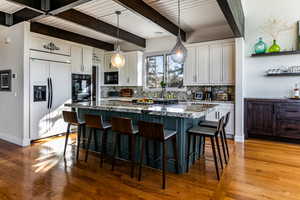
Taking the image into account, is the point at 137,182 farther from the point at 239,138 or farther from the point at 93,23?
the point at 93,23

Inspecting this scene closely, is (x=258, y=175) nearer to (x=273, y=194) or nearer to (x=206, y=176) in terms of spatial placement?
(x=273, y=194)

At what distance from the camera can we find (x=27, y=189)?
234cm

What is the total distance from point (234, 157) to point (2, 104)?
5445 mm

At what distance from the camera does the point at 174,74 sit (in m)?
5.86

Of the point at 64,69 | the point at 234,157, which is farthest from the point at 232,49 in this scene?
the point at 64,69

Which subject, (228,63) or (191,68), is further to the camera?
(191,68)

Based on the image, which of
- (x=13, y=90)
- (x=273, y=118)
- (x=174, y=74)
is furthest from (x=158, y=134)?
(x=13, y=90)

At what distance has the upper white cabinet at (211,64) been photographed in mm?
4793

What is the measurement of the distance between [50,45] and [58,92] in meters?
1.17

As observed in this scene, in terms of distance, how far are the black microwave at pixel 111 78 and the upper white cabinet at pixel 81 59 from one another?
44.9 inches

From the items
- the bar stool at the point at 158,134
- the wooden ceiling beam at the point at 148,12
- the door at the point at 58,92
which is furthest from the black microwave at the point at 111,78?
the bar stool at the point at 158,134

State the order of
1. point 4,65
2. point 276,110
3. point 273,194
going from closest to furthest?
point 273,194, point 276,110, point 4,65

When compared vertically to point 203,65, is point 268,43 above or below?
above

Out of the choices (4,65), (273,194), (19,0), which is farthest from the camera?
(4,65)
